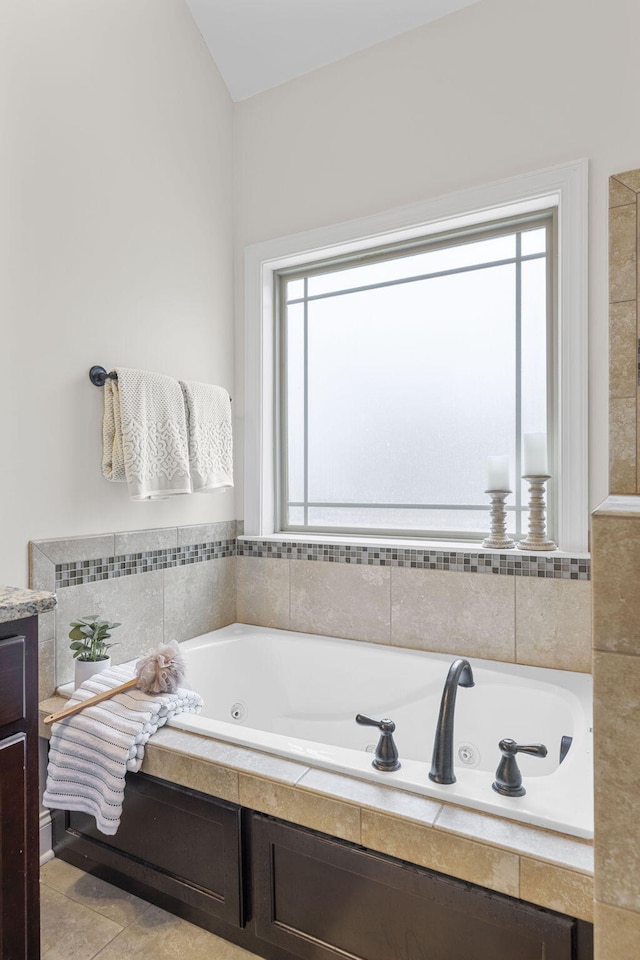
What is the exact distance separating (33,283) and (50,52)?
0.78 metres

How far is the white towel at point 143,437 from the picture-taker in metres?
1.94

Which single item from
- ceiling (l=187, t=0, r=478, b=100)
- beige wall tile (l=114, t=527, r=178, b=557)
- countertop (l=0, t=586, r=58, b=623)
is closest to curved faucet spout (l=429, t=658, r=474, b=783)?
countertop (l=0, t=586, r=58, b=623)

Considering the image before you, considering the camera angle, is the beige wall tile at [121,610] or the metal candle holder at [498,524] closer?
the beige wall tile at [121,610]

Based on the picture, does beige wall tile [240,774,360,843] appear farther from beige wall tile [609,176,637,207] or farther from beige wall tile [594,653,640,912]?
beige wall tile [609,176,637,207]

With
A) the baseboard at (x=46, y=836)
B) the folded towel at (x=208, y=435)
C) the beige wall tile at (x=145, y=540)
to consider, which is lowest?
the baseboard at (x=46, y=836)

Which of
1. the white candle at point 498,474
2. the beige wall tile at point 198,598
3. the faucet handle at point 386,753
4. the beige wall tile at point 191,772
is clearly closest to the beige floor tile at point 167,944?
the beige wall tile at point 191,772

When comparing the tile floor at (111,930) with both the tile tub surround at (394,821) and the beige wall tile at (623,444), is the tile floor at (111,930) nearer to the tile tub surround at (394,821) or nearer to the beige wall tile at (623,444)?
the tile tub surround at (394,821)

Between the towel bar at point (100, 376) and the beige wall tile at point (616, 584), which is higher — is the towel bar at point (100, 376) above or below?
above

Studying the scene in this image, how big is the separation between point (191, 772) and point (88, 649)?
62 centimetres

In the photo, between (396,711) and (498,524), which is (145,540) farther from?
(498,524)

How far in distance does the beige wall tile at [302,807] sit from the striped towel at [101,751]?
35cm

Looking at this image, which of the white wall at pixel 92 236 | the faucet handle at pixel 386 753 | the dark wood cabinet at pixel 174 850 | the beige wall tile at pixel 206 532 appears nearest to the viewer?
the faucet handle at pixel 386 753

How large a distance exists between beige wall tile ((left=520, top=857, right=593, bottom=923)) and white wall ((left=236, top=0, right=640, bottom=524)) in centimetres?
124

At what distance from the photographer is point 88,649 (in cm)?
183
